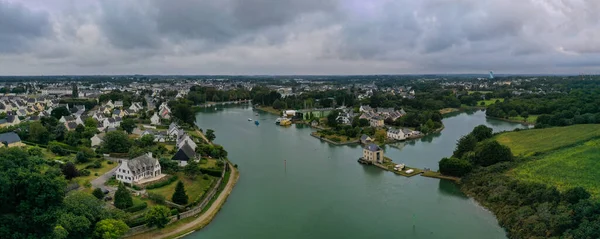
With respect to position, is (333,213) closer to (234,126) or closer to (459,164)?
(459,164)

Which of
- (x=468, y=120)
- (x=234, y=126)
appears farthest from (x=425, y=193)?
(x=468, y=120)

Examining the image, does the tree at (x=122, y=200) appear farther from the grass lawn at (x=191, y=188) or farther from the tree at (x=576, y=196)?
the tree at (x=576, y=196)

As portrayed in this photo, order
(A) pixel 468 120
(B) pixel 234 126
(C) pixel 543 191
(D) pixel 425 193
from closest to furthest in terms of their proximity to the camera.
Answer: (C) pixel 543 191
(D) pixel 425 193
(B) pixel 234 126
(A) pixel 468 120

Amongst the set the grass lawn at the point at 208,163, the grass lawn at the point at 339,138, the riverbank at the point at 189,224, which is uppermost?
the grass lawn at the point at 208,163

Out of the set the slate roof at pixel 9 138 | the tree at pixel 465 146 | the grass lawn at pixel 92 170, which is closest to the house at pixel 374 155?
the tree at pixel 465 146

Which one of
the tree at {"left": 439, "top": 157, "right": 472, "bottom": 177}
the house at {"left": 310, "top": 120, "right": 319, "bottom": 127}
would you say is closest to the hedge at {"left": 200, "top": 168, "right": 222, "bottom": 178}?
the tree at {"left": 439, "top": 157, "right": 472, "bottom": 177}

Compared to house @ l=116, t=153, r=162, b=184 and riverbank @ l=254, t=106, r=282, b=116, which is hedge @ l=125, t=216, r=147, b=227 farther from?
riverbank @ l=254, t=106, r=282, b=116
